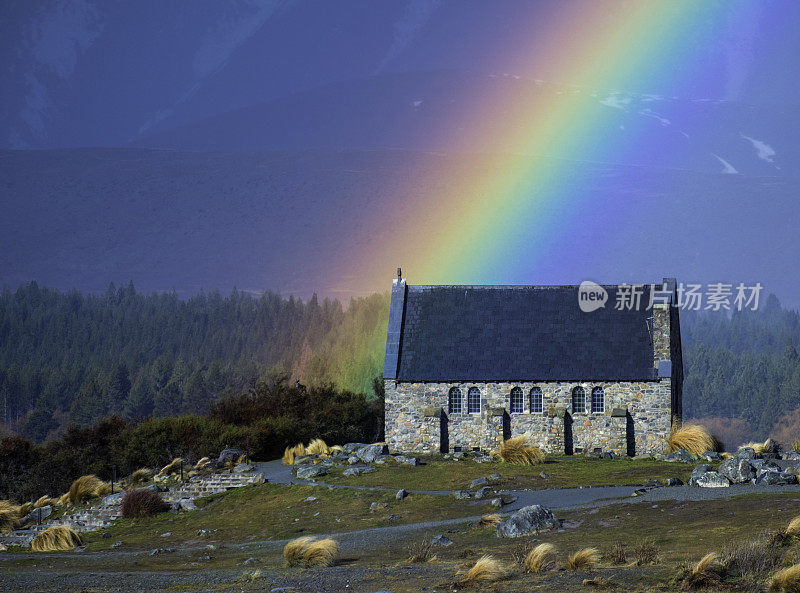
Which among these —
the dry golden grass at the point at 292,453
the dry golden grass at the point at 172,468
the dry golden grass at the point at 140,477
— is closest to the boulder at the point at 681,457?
the dry golden grass at the point at 292,453

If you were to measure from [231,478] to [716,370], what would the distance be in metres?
145

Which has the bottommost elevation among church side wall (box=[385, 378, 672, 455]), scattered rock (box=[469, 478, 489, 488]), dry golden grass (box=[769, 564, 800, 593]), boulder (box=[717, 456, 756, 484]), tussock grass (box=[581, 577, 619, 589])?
tussock grass (box=[581, 577, 619, 589])

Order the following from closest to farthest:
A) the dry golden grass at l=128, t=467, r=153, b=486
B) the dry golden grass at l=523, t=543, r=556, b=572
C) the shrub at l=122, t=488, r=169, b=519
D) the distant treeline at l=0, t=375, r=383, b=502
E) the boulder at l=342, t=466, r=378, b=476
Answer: the dry golden grass at l=523, t=543, r=556, b=572, the shrub at l=122, t=488, r=169, b=519, the boulder at l=342, t=466, r=378, b=476, the dry golden grass at l=128, t=467, r=153, b=486, the distant treeline at l=0, t=375, r=383, b=502

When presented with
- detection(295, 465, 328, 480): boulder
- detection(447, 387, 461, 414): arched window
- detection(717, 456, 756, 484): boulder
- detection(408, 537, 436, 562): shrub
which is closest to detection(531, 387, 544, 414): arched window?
detection(447, 387, 461, 414): arched window

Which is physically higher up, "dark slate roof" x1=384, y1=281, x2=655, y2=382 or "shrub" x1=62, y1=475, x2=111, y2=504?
"dark slate roof" x1=384, y1=281, x2=655, y2=382

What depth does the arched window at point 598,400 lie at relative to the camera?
47812 millimetres

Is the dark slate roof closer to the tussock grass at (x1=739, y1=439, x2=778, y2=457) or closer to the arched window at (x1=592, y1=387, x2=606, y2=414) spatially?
the arched window at (x1=592, y1=387, x2=606, y2=414)

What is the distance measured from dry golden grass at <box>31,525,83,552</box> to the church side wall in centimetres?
1748

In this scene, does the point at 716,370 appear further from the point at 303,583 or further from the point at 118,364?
the point at 303,583

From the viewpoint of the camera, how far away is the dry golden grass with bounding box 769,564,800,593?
60.2ft

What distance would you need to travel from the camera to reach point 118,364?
6939 inches

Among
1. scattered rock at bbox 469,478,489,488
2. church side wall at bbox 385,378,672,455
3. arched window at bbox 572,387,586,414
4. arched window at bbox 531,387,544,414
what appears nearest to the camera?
scattered rock at bbox 469,478,489,488

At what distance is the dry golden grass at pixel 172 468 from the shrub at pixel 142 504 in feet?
20.1

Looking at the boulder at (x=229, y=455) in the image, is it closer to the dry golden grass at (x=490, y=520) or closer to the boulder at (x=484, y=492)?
the boulder at (x=484, y=492)
